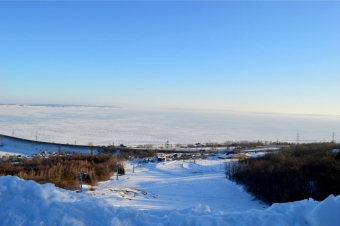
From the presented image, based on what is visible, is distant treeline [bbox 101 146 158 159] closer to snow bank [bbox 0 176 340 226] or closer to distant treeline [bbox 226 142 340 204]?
distant treeline [bbox 226 142 340 204]

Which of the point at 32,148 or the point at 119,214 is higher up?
the point at 119,214

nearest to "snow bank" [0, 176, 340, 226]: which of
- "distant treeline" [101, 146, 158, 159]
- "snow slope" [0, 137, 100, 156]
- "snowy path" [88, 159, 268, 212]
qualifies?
"snowy path" [88, 159, 268, 212]

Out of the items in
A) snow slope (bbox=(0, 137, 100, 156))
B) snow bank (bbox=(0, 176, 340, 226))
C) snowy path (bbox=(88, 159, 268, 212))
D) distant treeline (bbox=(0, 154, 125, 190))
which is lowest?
snow slope (bbox=(0, 137, 100, 156))

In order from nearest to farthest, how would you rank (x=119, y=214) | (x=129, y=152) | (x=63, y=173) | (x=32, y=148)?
(x=119, y=214)
(x=63, y=173)
(x=129, y=152)
(x=32, y=148)

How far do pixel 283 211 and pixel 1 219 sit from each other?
425 centimetres

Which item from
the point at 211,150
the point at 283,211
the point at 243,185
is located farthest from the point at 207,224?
the point at 211,150

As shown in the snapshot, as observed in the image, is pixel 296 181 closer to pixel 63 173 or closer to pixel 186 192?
pixel 186 192

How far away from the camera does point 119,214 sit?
4078 millimetres

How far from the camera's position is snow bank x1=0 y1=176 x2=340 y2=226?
388cm

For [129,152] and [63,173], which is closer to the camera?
[63,173]

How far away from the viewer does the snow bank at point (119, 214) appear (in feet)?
12.7

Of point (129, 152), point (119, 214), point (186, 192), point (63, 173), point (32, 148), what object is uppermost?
point (119, 214)

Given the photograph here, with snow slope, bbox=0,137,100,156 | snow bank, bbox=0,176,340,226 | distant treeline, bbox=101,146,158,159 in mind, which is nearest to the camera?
snow bank, bbox=0,176,340,226

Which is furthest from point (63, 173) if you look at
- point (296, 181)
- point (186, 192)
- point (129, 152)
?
point (129, 152)
